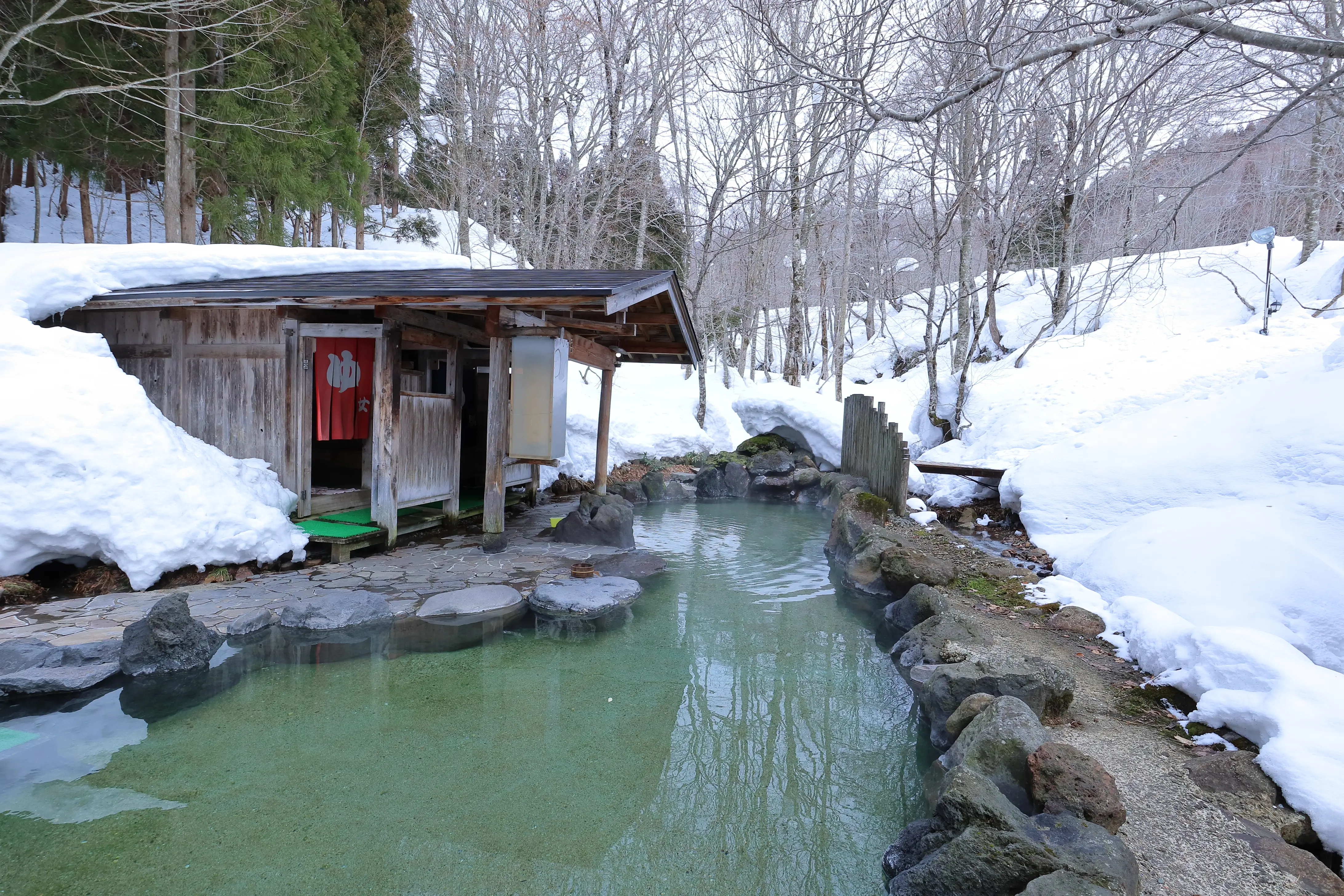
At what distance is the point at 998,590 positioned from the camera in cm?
688

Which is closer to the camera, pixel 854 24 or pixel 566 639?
pixel 854 24

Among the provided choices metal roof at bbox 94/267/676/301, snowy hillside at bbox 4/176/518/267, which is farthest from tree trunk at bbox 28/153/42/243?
metal roof at bbox 94/267/676/301

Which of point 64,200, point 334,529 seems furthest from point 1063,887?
point 64,200

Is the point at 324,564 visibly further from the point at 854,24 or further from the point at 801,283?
the point at 801,283

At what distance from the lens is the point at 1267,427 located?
739 centimetres

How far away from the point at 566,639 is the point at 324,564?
3127mm

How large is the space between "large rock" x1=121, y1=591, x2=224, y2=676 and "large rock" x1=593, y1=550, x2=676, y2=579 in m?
3.73

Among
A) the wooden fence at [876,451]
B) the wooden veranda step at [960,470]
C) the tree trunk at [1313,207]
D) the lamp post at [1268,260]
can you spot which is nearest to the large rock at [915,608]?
the wooden fence at [876,451]

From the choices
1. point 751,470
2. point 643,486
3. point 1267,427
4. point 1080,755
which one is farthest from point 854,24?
point 751,470

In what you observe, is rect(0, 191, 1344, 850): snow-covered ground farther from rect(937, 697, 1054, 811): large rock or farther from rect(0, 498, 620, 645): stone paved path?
rect(937, 697, 1054, 811): large rock

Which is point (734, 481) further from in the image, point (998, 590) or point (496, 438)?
point (998, 590)

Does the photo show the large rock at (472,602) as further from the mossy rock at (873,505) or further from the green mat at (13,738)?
the mossy rock at (873,505)

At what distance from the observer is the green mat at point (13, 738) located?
3770mm

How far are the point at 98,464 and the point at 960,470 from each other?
11.9m
